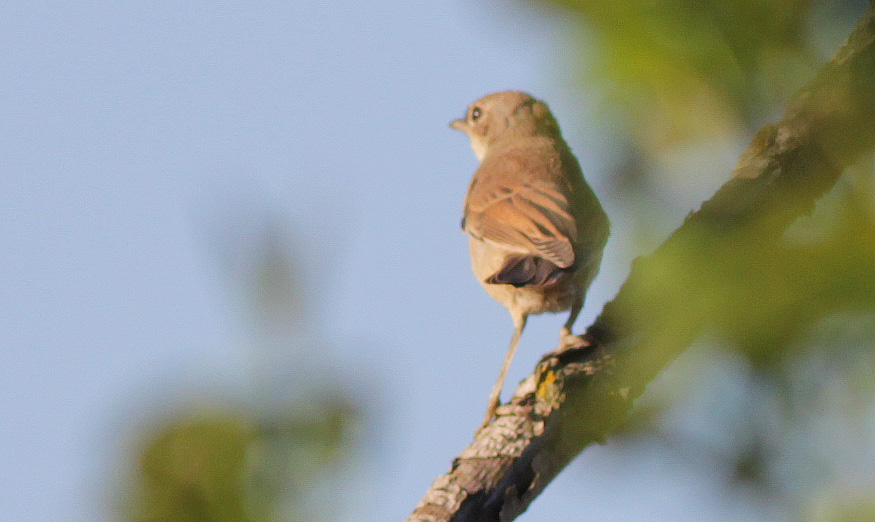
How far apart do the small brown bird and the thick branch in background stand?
51cm

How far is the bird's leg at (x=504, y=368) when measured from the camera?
374 centimetres

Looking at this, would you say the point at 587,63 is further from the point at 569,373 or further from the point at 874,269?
the point at 569,373

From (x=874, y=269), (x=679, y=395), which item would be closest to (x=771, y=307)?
(x=874, y=269)

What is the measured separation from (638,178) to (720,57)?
38 cm

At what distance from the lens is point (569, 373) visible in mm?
3020

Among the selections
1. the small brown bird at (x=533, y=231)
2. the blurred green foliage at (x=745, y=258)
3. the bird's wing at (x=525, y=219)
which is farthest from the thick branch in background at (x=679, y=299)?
the bird's wing at (x=525, y=219)

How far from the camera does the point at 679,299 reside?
1242 mm

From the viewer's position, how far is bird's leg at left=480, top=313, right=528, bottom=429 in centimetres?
374

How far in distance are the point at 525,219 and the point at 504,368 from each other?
43.0 inches

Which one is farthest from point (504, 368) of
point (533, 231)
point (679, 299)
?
point (679, 299)

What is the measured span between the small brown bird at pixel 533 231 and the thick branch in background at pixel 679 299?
1.68 ft

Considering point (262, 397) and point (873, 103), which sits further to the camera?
point (873, 103)

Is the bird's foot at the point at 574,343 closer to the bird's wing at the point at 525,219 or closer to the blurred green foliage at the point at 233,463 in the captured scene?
the bird's wing at the point at 525,219

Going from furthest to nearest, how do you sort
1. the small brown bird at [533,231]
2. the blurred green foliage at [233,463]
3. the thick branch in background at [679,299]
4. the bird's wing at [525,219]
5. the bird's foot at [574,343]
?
the bird's wing at [525,219] → the small brown bird at [533,231] → the bird's foot at [574,343] → the thick branch in background at [679,299] → the blurred green foliage at [233,463]
